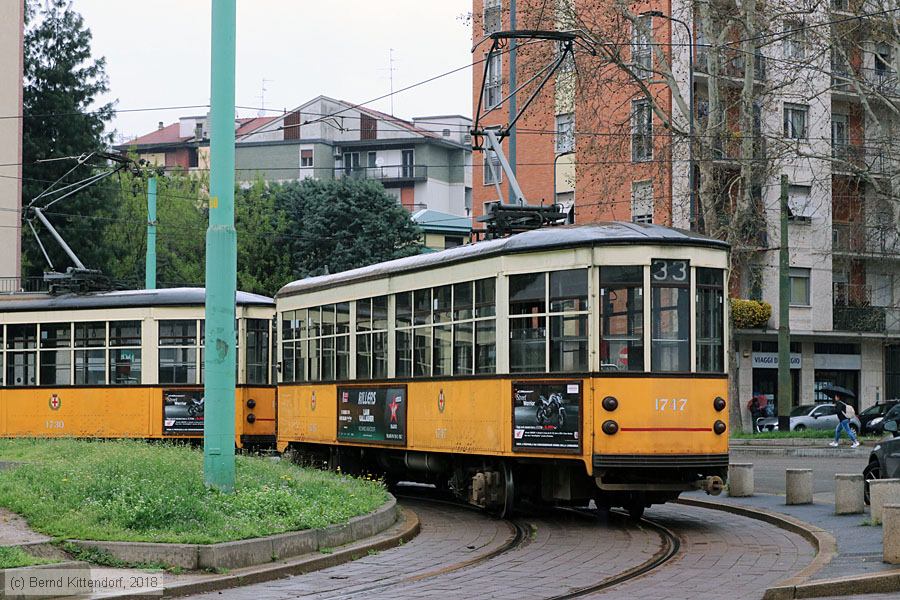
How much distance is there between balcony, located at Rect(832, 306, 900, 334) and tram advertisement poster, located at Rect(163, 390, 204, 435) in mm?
31978

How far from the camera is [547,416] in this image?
609 inches

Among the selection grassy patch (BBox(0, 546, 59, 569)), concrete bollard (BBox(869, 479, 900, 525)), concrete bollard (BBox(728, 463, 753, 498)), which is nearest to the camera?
grassy patch (BBox(0, 546, 59, 569))

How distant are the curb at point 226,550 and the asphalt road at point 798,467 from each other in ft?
30.2

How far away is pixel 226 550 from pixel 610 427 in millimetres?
5046

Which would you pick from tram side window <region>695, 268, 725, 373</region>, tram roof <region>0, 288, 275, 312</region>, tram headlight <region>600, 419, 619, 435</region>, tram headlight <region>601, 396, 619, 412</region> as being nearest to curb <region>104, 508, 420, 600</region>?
tram headlight <region>600, 419, 619, 435</region>

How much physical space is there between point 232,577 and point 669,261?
6.62 meters

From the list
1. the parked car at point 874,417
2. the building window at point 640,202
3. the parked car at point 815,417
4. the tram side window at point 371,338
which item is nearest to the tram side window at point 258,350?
the tram side window at point 371,338

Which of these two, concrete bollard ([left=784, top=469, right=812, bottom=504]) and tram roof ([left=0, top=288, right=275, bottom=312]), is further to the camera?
tram roof ([left=0, top=288, right=275, bottom=312])

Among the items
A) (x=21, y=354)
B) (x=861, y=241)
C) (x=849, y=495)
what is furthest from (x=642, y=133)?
(x=849, y=495)

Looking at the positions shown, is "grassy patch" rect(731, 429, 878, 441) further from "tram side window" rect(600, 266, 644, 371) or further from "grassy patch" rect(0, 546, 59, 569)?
"grassy patch" rect(0, 546, 59, 569)

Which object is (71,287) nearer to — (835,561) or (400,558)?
(400,558)

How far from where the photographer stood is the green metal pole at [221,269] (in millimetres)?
14031

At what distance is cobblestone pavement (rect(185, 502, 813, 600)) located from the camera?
1080 centimetres

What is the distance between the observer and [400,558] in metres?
12.9
